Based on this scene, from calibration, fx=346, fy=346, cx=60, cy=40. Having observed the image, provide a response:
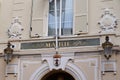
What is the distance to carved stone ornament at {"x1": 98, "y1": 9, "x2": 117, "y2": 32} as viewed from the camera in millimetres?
11398

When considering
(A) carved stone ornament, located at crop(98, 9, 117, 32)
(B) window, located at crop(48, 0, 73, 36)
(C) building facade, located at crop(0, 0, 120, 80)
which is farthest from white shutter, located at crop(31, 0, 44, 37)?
(A) carved stone ornament, located at crop(98, 9, 117, 32)

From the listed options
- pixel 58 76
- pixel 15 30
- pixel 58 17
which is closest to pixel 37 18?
pixel 58 17

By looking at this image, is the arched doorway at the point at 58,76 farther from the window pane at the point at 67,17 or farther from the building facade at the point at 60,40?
the window pane at the point at 67,17

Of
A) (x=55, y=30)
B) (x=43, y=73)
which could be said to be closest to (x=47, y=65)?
(x=43, y=73)

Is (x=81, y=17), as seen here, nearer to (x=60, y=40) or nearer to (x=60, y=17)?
(x=60, y=17)

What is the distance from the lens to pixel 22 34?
1243 cm

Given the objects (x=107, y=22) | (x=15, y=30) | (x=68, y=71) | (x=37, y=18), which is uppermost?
(x=37, y=18)

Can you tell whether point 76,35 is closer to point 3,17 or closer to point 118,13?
point 118,13

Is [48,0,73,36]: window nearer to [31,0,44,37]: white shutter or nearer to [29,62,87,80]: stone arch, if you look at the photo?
[31,0,44,37]: white shutter

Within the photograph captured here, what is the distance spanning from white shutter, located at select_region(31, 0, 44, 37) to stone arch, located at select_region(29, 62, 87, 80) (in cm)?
123

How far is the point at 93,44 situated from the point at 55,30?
1.53 m

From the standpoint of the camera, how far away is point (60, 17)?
484 inches

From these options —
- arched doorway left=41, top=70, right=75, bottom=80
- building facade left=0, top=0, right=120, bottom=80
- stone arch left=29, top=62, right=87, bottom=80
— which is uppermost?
building facade left=0, top=0, right=120, bottom=80

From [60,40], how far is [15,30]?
178cm
